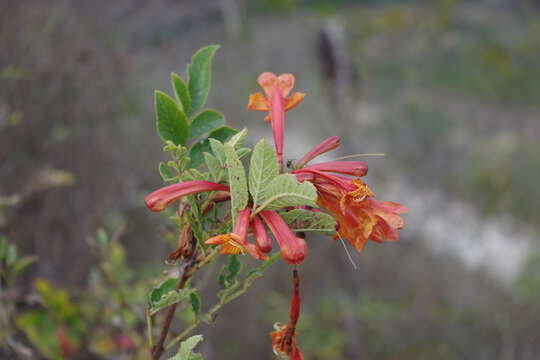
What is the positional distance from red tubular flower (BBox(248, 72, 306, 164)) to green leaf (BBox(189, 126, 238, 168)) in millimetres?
73

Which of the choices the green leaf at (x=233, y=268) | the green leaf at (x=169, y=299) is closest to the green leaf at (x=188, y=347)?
the green leaf at (x=169, y=299)

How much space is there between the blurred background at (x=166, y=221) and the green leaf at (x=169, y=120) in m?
0.26

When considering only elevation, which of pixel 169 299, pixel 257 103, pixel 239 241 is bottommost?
pixel 169 299

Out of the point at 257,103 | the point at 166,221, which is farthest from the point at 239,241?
the point at 166,221

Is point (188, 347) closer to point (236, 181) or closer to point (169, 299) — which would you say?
point (169, 299)

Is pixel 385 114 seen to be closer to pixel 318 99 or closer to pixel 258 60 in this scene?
pixel 318 99

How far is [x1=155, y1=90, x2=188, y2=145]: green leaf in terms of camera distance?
67cm

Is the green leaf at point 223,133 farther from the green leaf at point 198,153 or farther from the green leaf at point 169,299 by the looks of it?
the green leaf at point 169,299

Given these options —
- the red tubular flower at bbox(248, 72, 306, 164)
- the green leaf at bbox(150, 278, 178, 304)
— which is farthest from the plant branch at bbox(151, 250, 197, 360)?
the red tubular flower at bbox(248, 72, 306, 164)

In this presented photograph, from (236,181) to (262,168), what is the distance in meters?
0.04

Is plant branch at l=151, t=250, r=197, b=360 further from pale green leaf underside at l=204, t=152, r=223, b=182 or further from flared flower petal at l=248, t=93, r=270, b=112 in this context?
flared flower petal at l=248, t=93, r=270, b=112

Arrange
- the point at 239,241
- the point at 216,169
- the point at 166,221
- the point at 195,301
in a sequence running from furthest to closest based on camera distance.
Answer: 1. the point at 166,221
2. the point at 195,301
3. the point at 216,169
4. the point at 239,241

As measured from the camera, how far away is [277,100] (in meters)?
0.76

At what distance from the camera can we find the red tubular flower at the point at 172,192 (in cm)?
58
